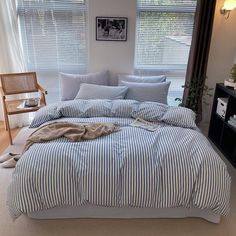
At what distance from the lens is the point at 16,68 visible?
3.22 m

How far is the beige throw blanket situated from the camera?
1954mm

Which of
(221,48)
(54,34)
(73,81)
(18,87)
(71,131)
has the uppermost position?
(54,34)

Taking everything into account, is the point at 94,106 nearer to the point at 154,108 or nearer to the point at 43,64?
the point at 154,108

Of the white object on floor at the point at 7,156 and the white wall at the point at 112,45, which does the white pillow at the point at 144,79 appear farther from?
the white object on floor at the point at 7,156

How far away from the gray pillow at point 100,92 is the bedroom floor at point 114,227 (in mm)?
1481

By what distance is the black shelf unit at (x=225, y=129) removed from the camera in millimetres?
2754

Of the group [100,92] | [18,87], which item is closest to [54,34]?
[18,87]

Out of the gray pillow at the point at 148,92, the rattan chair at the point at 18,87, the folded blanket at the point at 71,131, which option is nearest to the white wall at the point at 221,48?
the gray pillow at the point at 148,92

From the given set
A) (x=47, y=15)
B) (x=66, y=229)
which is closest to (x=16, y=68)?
(x=47, y=15)

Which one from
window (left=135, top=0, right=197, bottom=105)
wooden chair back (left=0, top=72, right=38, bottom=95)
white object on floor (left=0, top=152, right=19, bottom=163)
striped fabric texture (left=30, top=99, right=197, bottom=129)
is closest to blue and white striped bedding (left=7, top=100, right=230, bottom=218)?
striped fabric texture (left=30, top=99, right=197, bottom=129)

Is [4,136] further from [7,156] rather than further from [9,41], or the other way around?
[9,41]

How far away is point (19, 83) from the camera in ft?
10.3

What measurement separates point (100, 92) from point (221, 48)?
1.86m

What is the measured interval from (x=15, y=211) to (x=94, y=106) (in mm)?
1265
